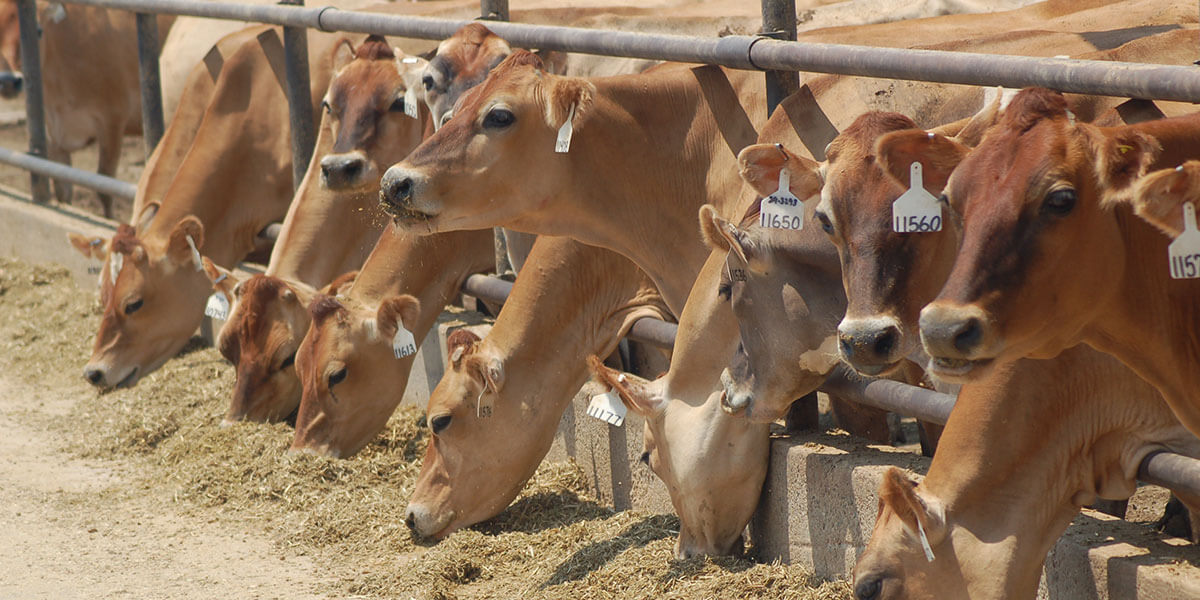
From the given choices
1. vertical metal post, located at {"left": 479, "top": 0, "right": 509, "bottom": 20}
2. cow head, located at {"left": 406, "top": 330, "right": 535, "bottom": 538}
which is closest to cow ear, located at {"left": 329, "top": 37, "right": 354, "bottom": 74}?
vertical metal post, located at {"left": 479, "top": 0, "right": 509, "bottom": 20}

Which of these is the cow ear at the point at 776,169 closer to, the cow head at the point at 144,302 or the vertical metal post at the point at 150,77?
the cow head at the point at 144,302

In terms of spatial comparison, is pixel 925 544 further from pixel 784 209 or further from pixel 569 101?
pixel 569 101

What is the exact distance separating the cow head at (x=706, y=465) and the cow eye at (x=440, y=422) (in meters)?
0.91

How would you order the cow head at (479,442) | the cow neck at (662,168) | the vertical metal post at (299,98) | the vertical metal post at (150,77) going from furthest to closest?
1. the vertical metal post at (150,77)
2. the vertical metal post at (299,98)
3. the cow head at (479,442)
4. the cow neck at (662,168)

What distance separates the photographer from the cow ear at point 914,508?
125 inches

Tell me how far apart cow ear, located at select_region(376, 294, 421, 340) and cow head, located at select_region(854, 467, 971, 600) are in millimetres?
2697

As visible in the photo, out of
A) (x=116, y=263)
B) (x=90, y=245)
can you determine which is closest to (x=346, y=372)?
(x=116, y=263)

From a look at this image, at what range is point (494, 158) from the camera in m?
4.38

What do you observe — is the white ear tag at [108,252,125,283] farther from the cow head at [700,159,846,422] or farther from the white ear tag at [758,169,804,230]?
the white ear tag at [758,169,804,230]

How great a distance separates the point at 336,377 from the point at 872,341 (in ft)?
9.81

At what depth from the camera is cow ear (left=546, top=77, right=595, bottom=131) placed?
14.5 ft

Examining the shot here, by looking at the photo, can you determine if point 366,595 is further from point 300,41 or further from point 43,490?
point 300,41

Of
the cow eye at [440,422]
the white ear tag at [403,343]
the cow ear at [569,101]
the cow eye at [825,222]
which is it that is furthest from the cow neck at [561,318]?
the cow eye at [825,222]

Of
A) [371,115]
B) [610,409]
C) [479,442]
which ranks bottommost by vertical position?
[479,442]
